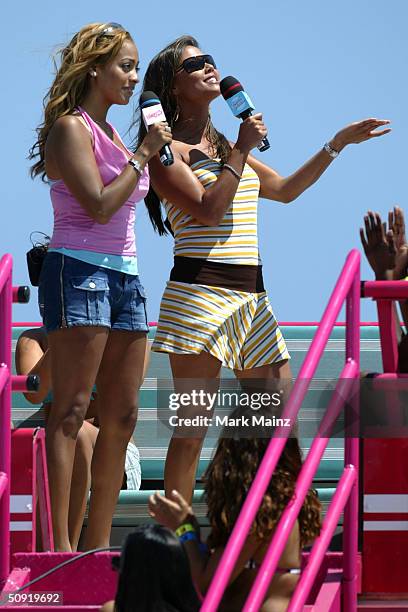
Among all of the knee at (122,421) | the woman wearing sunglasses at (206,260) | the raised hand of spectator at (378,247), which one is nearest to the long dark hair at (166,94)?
the woman wearing sunglasses at (206,260)

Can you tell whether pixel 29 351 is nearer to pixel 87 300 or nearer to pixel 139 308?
pixel 139 308

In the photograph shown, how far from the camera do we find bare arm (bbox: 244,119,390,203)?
527 centimetres

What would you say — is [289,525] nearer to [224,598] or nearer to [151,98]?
[224,598]

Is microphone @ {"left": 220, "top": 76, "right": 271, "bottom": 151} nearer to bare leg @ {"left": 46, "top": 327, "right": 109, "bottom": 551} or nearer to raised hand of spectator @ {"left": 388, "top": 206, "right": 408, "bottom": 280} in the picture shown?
raised hand of spectator @ {"left": 388, "top": 206, "right": 408, "bottom": 280}

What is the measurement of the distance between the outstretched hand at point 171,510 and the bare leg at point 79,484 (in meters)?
1.29

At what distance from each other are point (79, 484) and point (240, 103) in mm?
1563

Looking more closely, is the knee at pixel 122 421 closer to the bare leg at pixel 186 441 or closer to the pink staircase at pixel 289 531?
the bare leg at pixel 186 441

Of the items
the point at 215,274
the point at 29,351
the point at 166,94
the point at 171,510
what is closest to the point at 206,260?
the point at 215,274

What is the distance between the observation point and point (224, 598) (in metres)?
3.82

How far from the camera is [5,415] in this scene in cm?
449

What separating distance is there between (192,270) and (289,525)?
139 centimetres

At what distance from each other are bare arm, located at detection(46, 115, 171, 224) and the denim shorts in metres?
0.19

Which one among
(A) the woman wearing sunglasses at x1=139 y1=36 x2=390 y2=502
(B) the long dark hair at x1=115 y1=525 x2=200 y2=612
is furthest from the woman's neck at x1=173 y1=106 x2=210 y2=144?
(B) the long dark hair at x1=115 y1=525 x2=200 y2=612

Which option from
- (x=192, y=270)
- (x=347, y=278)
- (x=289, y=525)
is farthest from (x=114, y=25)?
(x=289, y=525)
